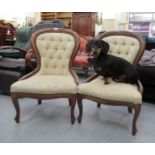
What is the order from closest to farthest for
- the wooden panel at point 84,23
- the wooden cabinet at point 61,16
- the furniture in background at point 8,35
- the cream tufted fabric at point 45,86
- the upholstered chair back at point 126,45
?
1. the cream tufted fabric at point 45,86
2. the upholstered chair back at point 126,45
3. the furniture in background at point 8,35
4. the wooden panel at point 84,23
5. the wooden cabinet at point 61,16

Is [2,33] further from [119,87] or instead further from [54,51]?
[119,87]

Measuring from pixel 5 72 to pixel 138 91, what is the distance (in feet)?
6.22

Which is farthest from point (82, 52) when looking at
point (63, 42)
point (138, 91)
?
point (138, 91)

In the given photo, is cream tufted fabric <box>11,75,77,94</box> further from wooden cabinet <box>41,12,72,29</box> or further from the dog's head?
wooden cabinet <box>41,12,72,29</box>

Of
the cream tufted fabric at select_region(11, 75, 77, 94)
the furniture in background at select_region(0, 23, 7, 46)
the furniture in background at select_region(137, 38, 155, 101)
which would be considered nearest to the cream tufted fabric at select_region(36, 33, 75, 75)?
the cream tufted fabric at select_region(11, 75, 77, 94)

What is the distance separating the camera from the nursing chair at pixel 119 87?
6.60 feet

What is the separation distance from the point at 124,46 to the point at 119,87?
0.61 metres

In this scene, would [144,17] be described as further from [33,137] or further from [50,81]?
[33,137]

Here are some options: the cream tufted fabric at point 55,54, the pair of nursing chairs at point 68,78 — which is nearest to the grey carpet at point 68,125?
the pair of nursing chairs at point 68,78

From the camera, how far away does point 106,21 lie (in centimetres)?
639

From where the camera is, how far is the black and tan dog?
7.39 feet

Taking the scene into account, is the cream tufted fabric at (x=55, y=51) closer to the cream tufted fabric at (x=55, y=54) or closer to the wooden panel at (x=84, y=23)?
the cream tufted fabric at (x=55, y=54)

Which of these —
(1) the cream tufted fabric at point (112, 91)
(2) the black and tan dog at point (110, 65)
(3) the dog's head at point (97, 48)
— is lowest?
(1) the cream tufted fabric at point (112, 91)

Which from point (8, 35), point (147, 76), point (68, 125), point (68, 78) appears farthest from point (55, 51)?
point (8, 35)
